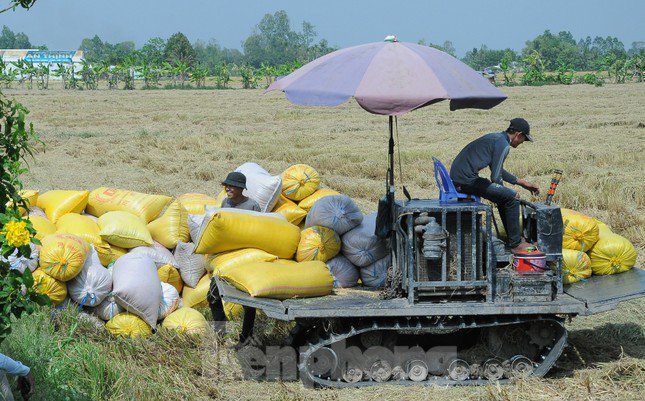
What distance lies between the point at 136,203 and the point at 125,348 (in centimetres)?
211

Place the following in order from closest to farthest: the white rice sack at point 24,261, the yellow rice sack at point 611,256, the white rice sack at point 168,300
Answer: the white rice sack at point 24,261, the yellow rice sack at point 611,256, the white rice sack at point 168,300

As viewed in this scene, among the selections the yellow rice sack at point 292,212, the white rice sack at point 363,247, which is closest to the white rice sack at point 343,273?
the white rice sack at point 363,247

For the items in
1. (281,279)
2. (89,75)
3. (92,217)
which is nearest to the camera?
(281,279)

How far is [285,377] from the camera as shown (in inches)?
240

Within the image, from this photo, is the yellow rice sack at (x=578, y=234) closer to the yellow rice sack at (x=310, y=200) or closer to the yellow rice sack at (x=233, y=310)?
the yellow rice sack at (x=310, y=200)

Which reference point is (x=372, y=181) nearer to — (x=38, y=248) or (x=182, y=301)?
(x=182, y=301)

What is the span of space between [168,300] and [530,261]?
9.84 feet

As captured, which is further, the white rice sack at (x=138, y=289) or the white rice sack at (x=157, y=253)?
the white rice sack at (x=157, y=253)

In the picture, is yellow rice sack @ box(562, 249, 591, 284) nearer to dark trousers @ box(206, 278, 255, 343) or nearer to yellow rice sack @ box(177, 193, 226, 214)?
dark trousers @ box(206, 278, 255, 343)

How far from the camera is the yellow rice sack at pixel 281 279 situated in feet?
19.5

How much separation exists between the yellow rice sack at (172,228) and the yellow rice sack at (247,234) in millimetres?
886

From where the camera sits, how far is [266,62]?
122 meters

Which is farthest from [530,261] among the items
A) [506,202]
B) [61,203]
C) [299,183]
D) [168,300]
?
[61,203]

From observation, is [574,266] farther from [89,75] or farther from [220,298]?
[89,75]
